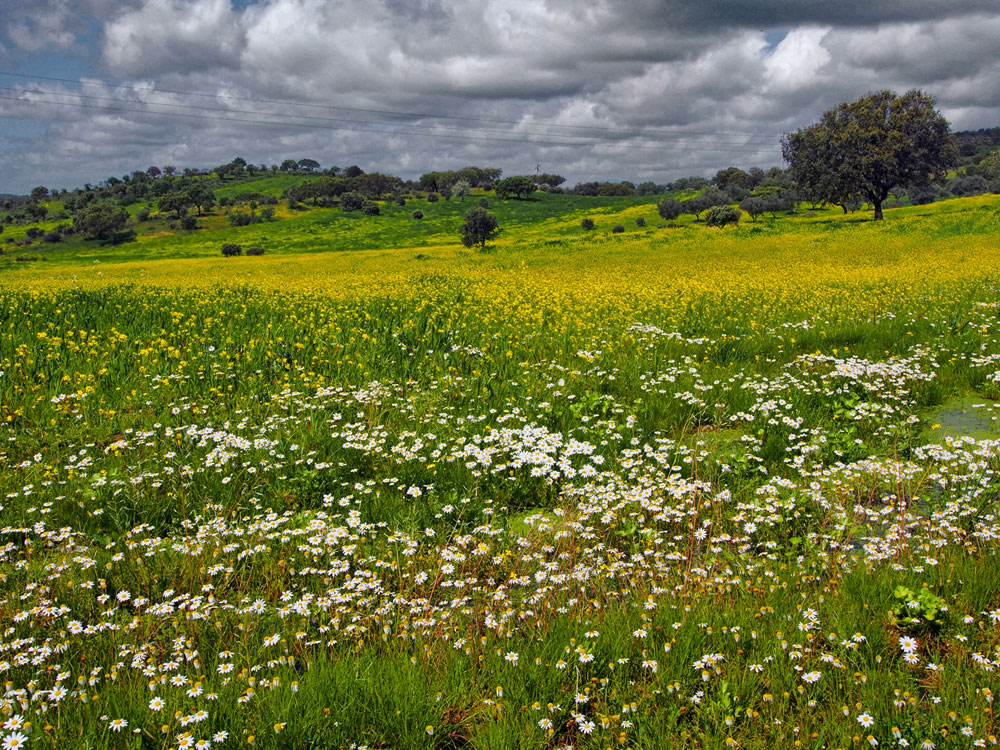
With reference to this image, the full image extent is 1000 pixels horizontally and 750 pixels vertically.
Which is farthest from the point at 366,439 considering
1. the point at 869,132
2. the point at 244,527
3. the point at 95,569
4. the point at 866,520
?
the point at 869,132

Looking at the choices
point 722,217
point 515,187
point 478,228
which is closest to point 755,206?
point 722,217

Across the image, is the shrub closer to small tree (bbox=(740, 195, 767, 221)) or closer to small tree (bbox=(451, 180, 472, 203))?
small tree (bbox=(451, 180, 472, 203))

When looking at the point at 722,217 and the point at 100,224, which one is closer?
the point at 722,217

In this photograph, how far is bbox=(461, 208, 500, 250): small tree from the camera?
48531 mm

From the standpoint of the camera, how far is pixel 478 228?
48938mm

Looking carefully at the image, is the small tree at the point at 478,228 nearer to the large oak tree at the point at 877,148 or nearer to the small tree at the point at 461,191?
the large oak tree at the point at 877,148

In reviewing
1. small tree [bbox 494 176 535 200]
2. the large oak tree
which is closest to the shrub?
small tree [bbox 494 176 535 200]

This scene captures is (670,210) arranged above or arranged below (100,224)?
below

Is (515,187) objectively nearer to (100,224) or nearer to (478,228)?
(100,224)

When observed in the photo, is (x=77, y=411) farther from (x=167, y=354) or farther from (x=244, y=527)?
(x=244, y=527)

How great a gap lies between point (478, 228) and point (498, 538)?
4585cm

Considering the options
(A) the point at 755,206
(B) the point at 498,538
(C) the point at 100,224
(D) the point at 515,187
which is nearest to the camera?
(B) the point at 498,538

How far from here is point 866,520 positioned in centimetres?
506

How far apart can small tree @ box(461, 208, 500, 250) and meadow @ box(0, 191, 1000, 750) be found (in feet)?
125
